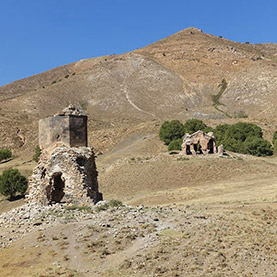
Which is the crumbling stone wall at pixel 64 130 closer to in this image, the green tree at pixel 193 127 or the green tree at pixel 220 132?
the green tree at pixel 220 132

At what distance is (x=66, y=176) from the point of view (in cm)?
1510

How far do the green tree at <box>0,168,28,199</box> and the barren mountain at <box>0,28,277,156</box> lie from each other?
21347 mm

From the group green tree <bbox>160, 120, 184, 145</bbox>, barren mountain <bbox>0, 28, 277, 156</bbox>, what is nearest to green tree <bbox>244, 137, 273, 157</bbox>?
green tree <bbox>160, 120, 184, 145</bbox>

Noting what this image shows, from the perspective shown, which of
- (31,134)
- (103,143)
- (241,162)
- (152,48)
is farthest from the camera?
(152,48)

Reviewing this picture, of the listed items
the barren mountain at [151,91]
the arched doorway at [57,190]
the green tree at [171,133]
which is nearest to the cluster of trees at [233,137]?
the green tree at [171,133]

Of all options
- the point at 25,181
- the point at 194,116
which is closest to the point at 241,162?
the point at 25,181

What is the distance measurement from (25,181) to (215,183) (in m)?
17.4

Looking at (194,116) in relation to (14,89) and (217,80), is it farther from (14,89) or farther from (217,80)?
(14,89)

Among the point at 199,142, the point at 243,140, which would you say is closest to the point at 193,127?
the point at 243,140

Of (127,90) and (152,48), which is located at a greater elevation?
(152,48)

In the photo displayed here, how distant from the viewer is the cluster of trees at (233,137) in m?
43.0

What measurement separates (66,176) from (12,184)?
21.1 metres

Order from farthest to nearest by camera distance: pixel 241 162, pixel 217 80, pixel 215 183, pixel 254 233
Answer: pixel 217 80, pixel 241 162, pixel 215 183, pixel 254 233

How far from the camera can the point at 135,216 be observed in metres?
12.5
